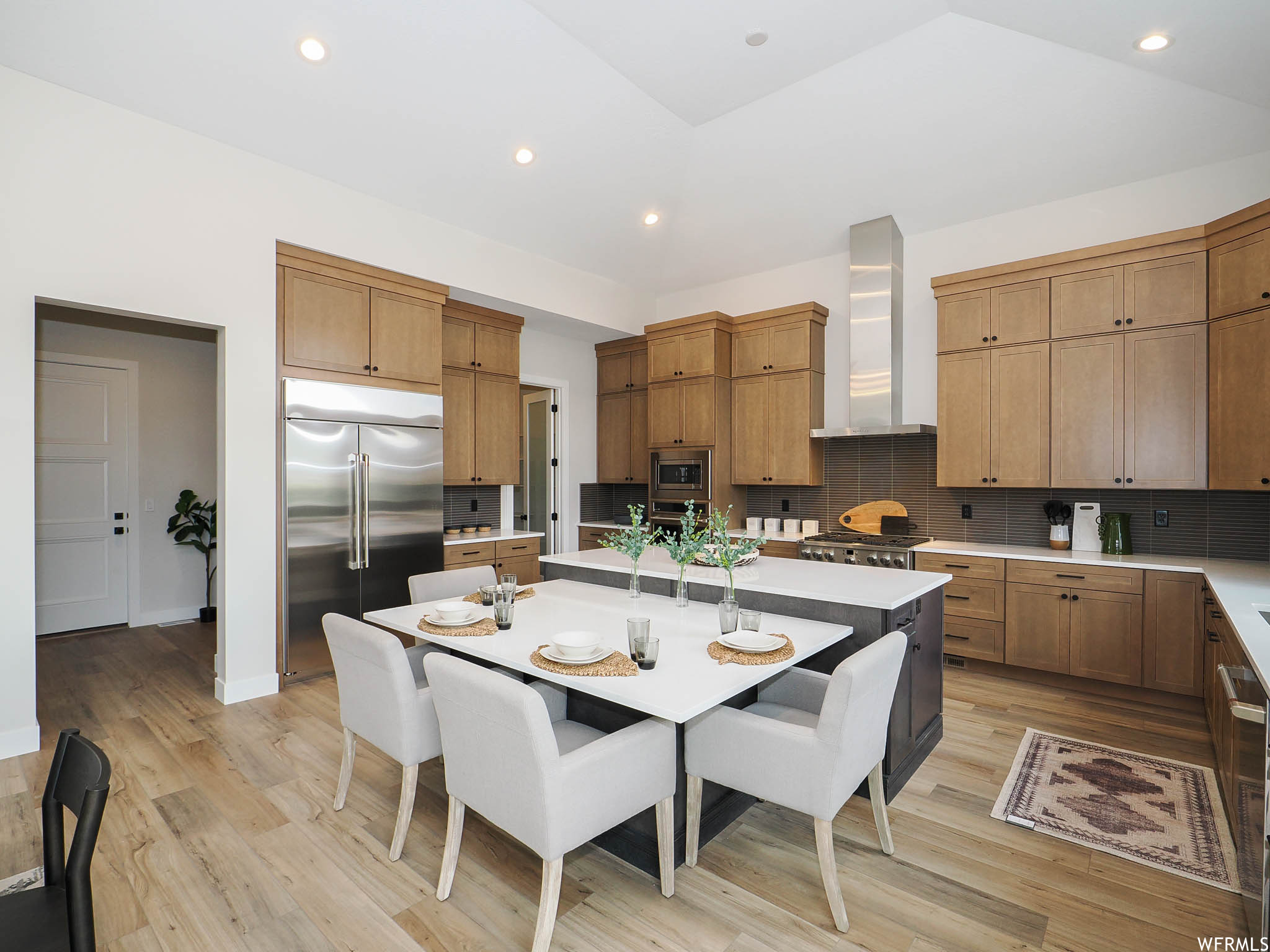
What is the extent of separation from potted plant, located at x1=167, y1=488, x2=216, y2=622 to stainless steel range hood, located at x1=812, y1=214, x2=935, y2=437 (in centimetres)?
534

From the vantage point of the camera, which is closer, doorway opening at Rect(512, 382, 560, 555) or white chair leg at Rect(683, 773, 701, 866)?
white chair leg at Rect(683, 773, 701, 866)

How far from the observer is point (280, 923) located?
1916 millimetres

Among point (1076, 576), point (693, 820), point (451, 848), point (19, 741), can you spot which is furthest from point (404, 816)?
point (1076, 576)

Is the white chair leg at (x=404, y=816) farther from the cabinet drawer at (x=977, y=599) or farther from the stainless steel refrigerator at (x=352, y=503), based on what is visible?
the cabinet drawer at (x=977, y=599)

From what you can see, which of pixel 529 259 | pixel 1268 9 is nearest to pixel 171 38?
pixel 529 259

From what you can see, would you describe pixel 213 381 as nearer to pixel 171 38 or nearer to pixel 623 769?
pixel 171 38

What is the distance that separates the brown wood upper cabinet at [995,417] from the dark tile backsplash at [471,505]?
3.69m

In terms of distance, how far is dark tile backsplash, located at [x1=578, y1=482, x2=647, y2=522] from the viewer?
6551mm

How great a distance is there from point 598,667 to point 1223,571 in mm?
3447

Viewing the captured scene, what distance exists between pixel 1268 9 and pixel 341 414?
201 inches

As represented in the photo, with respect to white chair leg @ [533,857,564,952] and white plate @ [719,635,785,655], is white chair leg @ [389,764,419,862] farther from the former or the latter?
white plate @ [719,635,785,655]

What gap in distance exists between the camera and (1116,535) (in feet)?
13.2

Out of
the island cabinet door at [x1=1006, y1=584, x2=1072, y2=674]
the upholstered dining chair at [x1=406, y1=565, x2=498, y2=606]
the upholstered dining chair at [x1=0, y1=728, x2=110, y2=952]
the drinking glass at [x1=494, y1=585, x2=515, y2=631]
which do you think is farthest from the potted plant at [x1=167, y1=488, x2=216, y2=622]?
the island cabinet door at [x1=1006, y1=584, x2=1072, y2=674]

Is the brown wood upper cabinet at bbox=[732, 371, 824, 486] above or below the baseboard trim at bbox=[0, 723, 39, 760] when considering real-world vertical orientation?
above
